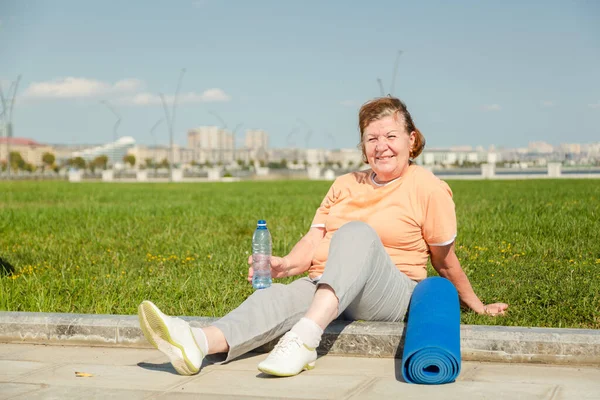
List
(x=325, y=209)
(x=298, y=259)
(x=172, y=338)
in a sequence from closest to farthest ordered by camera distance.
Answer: (x=172, y=338) → (x=298, y=259) → (x=325, y=209)

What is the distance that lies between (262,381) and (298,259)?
887 mm

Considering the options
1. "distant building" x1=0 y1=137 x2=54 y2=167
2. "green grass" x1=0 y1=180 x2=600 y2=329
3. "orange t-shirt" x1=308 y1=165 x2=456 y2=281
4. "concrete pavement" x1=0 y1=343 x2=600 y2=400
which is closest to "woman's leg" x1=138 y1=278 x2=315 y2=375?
"concrete pavement" x1=0 y1=343 x2=600 y2=400

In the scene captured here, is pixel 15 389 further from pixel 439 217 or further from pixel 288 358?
pixel 439 217

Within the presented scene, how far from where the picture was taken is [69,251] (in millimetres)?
8586

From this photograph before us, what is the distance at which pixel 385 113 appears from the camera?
436 centimetres

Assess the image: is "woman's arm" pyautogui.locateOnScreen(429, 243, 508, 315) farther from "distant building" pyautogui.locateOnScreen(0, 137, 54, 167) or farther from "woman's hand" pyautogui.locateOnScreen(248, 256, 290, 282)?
"distant building" pyautogui.locateOnScreen(0, 137, 54, 167)

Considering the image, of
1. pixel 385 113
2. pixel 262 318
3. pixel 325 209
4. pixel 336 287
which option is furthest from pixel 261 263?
pixel 385 113

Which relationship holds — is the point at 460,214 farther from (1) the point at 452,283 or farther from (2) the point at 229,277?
(1) the point at 452,283

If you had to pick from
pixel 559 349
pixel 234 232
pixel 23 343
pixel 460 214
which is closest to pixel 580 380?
pixel 559 349

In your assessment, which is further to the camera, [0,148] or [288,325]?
[0,148]

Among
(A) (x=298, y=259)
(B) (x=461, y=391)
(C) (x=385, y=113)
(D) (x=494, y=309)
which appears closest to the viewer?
(B) (x=461, y=391)

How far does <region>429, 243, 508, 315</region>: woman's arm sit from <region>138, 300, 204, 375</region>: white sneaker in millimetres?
1439

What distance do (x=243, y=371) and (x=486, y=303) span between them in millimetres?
2123

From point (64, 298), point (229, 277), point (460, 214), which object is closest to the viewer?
point (64, 298)
